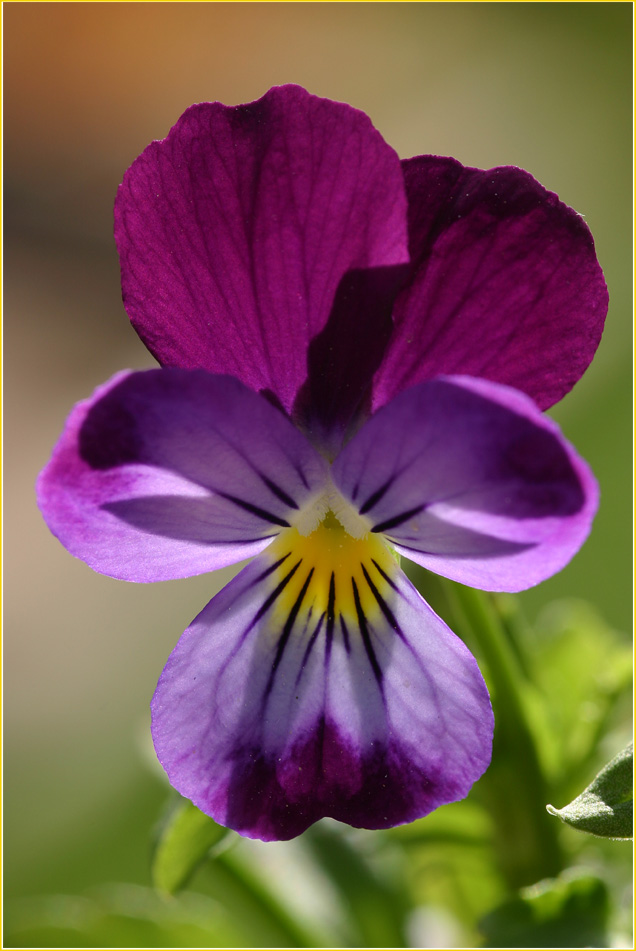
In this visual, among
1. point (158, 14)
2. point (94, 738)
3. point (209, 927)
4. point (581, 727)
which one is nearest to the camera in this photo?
point (581, 727)

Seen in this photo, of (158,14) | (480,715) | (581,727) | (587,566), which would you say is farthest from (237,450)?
(158,14)

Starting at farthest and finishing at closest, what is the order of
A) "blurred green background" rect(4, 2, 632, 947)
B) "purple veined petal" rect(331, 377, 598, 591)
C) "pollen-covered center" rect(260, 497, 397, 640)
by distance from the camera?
"blurred green background" rect(4, 2, 632, 947) → "pollen-covered center" rect(260, 497, 397, 640) → "purple veined petal" rect(331, 377, 598, 591)

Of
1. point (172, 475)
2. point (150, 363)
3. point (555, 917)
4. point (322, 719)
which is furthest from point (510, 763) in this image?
A: point (150, 363)

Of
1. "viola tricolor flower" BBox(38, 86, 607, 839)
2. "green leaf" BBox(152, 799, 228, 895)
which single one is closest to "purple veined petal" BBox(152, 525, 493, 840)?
"viola tricolor flower" BBox(38, 86, 607, 839)

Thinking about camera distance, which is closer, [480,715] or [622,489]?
[480,715]

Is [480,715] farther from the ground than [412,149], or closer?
closer

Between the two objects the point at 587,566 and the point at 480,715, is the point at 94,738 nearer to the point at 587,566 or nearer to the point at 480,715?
the point at 587,566

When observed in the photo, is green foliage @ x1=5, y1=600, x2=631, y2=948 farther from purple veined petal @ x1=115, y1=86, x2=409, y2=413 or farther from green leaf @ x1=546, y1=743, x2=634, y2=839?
purple veined petal @ x1=115, y1=86, x2=409, y2=413
